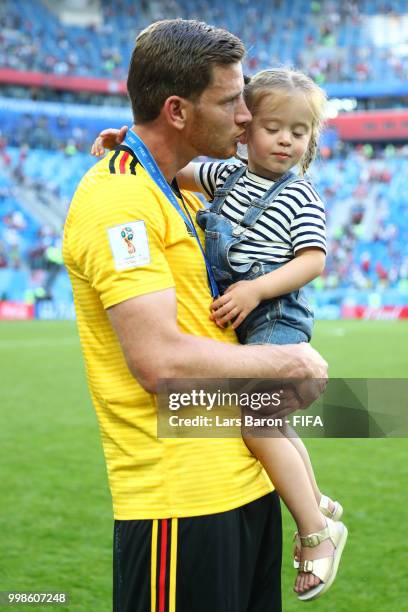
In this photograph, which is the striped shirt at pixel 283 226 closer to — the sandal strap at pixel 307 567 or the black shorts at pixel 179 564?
the black shorts at pixel 179 564

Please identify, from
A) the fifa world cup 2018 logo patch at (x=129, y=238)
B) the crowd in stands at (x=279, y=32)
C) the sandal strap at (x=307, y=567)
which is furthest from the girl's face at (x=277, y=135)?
the crowd in stands at (x=279, y=32)

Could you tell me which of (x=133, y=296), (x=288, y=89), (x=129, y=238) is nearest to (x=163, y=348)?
(x=133, y=296)

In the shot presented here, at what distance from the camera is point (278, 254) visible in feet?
8.95

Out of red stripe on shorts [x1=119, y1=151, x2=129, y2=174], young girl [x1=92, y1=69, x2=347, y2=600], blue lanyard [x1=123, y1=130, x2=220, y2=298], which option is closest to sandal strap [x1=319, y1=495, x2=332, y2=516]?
young girl [x1=92, y1=69, x2=347, y2=600]

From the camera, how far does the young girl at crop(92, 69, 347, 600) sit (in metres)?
2.62

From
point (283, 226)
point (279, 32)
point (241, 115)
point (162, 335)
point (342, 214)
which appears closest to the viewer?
point (162, 335)

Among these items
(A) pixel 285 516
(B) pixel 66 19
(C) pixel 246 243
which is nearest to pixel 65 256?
(C) pixel 246 243

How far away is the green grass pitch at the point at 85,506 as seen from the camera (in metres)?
4.98

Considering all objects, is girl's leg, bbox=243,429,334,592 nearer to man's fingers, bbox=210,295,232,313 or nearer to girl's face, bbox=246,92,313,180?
man's fingers, bbox=210,295,232,313

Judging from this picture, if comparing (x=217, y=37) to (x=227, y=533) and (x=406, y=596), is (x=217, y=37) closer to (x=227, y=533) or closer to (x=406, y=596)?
(x=227, y=533)

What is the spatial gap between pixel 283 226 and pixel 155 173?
472 mm

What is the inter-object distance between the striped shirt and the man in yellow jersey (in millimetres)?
252

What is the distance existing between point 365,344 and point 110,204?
57.5 feet

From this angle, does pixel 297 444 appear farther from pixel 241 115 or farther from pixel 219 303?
pixel 241 115
